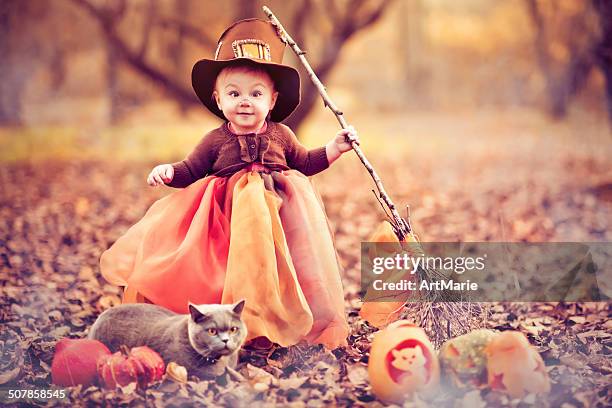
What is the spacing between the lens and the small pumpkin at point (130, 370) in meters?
2.39

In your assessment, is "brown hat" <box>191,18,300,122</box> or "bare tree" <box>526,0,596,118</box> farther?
"bare tree" <box>526,0,596,118</box>

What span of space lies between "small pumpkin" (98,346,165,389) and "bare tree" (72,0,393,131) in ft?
10.2

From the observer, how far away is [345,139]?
2.83 m

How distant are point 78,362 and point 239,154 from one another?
0.93 m

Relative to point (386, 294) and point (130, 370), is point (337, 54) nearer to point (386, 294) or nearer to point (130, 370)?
point (386, 294)

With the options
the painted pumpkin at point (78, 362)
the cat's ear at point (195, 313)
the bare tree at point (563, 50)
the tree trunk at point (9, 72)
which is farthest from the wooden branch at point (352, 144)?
the bare tree at point (563, 50)

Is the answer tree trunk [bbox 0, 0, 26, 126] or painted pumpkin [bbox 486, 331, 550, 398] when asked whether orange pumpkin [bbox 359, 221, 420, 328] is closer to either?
painted pumpkin [bbox 486, 331, 550, 398]

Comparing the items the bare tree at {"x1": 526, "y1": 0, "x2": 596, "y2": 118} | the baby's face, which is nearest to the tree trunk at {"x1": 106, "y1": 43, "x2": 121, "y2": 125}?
the bare tree at {"x1": 526, "y1": 0, "x2": 596, "y2": 118}

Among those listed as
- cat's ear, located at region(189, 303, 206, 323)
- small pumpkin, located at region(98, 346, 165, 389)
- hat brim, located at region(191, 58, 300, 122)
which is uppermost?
hat brim, located at region(191, 58, 300, 122)

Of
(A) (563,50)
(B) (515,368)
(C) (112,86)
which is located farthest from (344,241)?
(A) (563,50)

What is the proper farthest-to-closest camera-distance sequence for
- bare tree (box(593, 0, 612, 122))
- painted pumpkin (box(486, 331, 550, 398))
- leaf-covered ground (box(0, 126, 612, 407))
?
bare tree (box(593, 0, 612, 122)), leaf-covered ground (box(0, 126, 612, 407)), painted pumpkin (box(486, 331, 550, 398))

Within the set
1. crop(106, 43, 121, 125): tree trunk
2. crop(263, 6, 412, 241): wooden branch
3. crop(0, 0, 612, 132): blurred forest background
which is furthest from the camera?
crop(106, 43, 121, 125): tree trunk

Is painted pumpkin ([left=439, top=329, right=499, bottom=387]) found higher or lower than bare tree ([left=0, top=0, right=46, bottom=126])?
lower

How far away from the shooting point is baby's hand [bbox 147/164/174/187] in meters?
2.72
